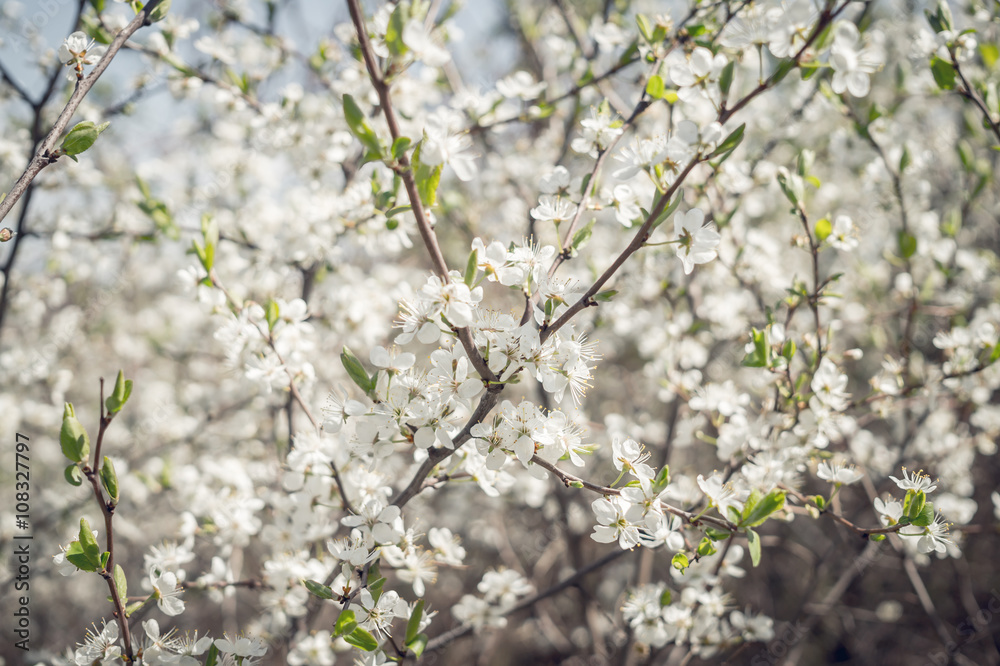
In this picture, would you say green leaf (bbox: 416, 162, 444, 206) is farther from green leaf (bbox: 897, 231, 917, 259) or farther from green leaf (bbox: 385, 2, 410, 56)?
green leaf (bbox: 897, 231, 917, 259)

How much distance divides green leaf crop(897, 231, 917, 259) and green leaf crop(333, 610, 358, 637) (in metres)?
2.27

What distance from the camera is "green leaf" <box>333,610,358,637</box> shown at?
1143 millimetres

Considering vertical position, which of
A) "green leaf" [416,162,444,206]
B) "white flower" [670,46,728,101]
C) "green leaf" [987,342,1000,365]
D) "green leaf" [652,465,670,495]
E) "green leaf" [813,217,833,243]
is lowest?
"green leaf" [987,342,1000,365]

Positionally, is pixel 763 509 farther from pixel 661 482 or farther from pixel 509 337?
pixel 509 337

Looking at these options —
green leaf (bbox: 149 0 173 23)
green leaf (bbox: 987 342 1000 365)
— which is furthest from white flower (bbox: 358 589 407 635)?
green leaf (bbox: 987 342 1000 365)

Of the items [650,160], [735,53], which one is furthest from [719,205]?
[650,160]

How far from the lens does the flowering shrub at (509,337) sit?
1.14 meters

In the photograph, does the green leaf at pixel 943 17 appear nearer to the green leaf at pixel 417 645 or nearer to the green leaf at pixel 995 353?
the green leaf at pixel 995 353

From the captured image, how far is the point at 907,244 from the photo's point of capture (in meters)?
2.05

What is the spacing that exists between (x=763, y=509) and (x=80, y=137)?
5.59 ft

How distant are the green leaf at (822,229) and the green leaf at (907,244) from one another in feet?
2.19

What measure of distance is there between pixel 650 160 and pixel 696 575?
4.64ft

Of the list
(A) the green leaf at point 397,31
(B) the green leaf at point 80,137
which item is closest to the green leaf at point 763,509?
(A) the green leaf at point 397,31

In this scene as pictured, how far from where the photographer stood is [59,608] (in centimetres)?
459
